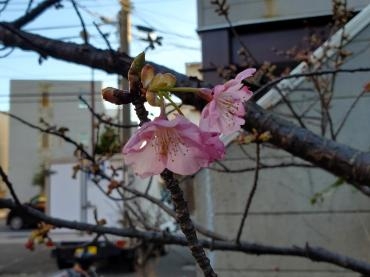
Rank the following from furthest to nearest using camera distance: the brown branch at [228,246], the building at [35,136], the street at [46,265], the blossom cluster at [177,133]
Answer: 1. the building at [35,136]
2. the street at [46,265]
3. the brown branch at [228,246]
4. the blossom cluster at [177,133]

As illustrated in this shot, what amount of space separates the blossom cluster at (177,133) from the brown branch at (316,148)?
46.9 inches

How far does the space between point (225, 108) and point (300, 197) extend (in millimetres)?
3294

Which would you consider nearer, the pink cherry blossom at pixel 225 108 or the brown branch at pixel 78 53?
the pink cherry blossom at pixel 225 108

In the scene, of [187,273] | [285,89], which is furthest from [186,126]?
[187,273]

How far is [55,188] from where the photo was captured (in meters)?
13.8

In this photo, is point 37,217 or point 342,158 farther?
point 37,217

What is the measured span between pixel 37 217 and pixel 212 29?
380cm

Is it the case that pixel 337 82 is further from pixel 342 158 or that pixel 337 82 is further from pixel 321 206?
pixel 342 158

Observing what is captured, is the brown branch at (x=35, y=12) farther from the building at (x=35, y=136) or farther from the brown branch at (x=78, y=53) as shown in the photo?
the building at (x=35, y=136)

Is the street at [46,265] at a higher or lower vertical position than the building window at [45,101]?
lower

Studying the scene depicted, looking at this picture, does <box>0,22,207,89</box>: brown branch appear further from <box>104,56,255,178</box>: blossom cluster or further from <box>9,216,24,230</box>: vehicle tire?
<box>9,216,24,230</box>: vehicle tire

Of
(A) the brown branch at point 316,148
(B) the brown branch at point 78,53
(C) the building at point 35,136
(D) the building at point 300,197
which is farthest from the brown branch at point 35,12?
(C) the building at point 35,136

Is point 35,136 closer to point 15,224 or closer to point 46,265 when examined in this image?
point 15,224

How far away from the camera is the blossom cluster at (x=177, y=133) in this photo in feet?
2.83
